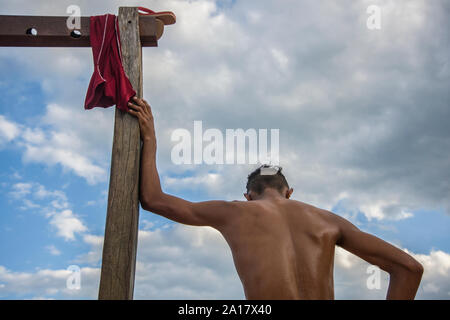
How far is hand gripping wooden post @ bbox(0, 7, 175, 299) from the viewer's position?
2.89 meters

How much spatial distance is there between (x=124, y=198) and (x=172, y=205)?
1.17ft

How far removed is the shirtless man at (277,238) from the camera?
9.02ft

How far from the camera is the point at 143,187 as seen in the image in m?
3.16

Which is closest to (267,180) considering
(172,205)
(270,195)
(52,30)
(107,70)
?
(270,195)

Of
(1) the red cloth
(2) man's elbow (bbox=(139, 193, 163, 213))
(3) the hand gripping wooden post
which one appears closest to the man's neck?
(2) man's elbow (bbox=(139, 193, 163, 213))

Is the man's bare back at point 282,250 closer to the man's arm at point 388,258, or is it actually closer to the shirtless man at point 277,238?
the shirtless man at point 277,238

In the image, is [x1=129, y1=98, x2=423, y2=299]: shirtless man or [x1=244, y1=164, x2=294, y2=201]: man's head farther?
[x1=244, y1=164, x2=294, y2=201]: man's head

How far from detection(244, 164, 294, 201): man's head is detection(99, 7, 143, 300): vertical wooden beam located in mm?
965

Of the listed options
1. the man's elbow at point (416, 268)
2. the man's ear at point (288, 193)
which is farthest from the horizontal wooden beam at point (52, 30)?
the man's elbow at point (416, 268)

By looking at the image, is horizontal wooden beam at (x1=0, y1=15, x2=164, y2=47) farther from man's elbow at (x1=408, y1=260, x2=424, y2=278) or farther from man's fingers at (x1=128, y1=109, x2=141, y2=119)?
man's elbow at (x1=408, y1=260, x2=424, y2=278)

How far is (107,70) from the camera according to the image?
3.52 m

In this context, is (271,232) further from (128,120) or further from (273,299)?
(128,120)
